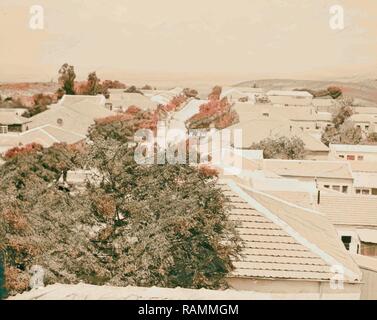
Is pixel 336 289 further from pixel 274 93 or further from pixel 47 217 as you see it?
pixel 47 217

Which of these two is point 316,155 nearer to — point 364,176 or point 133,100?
point 364,176

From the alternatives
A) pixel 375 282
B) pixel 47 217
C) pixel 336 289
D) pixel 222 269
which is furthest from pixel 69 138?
pixel 375 282

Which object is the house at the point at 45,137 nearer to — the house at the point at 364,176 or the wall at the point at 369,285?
the house at the point at 364,176

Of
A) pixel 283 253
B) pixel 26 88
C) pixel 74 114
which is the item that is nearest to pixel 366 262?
pixel 283 253

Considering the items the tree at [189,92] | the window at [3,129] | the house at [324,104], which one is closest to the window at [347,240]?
the house at [324,104]

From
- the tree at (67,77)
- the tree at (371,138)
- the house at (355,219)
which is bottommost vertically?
the house at (355,219)

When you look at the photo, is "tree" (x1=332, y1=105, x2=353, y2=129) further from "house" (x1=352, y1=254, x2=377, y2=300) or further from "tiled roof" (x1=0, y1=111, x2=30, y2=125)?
"tiled roof" (x1=0, y1=111, x2=30, y2=125)
